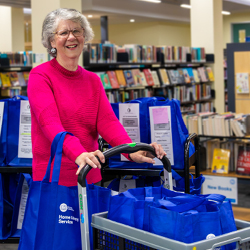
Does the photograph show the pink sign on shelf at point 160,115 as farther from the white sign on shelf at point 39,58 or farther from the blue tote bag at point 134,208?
the white sign on shelf at point 39,58

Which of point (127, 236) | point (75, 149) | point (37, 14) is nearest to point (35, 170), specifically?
point (75, 149)

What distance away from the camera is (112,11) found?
1259 cm

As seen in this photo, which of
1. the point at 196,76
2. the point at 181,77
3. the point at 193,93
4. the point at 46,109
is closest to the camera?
the point at 46,109

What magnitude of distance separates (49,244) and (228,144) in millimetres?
3740

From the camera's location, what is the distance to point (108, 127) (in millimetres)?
2016

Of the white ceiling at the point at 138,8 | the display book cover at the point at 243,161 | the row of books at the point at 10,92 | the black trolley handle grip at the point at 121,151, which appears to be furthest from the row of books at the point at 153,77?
the black trolley handle grip at the point at 121,151

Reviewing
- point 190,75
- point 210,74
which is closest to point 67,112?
point 190,75

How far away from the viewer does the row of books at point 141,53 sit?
6785 millimetres

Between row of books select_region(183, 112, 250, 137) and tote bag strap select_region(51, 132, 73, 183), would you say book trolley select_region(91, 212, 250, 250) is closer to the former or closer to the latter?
tote bag strap select_region(51, 132, 73, 183)

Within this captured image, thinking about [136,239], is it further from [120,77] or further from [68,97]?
[120,77]

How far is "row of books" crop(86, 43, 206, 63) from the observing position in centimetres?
679

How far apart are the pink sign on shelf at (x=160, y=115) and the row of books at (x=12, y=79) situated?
6.39 meters

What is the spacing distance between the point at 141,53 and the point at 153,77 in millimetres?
514

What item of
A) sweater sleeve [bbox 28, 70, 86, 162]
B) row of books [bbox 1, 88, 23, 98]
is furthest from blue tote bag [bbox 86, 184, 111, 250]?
row of books [bbox 1, 88, 23, 98]
